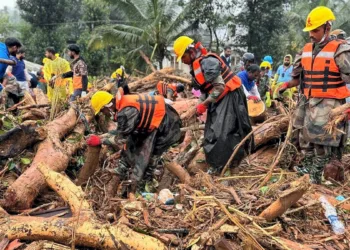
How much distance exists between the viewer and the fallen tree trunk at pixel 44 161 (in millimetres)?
3873

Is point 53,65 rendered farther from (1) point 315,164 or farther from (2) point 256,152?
(1) point 315,164

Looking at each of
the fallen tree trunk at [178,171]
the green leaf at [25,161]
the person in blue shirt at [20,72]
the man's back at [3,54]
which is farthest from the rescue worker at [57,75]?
the fallen tree trunk at [178,171]

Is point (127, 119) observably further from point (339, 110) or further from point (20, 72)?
point (20, 72)

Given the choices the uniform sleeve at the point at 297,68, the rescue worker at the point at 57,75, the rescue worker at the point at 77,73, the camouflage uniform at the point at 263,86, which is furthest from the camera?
the camouflage uniform at the point at 263,86

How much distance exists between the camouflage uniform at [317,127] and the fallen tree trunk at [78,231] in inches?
84.4

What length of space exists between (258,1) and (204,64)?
44.2 ft

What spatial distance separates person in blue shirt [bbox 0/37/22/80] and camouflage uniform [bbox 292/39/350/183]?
3768 millimetres

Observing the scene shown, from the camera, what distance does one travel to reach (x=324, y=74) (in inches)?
A: 163

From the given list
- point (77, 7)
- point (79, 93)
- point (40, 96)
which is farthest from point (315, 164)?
point (77, 7)

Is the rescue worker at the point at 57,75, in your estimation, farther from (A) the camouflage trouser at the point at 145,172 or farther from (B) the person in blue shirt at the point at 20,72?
(A) the camouflage trouser at the point at 145,172

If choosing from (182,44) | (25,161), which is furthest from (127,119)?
(25,161)

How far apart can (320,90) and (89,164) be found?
2.46 metres

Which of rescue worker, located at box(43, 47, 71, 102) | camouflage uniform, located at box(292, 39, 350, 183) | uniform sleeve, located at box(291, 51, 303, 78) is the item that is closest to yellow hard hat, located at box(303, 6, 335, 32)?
camouflage uniform, located at box(292, 39, 350, 183)

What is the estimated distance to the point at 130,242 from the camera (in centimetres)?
303
